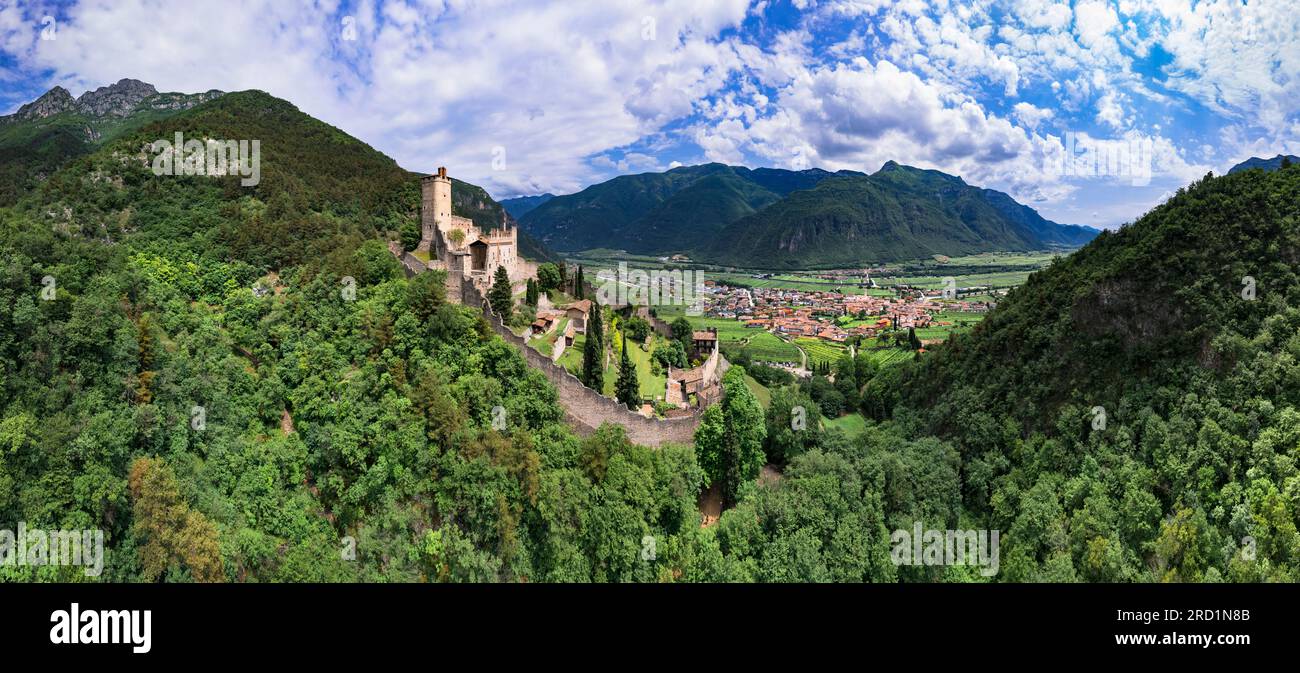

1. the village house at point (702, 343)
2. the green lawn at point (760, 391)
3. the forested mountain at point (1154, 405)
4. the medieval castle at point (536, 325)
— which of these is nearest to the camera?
the forested mountain at point (1154, 405)

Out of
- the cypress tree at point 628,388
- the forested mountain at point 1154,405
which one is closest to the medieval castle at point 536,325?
the cypress tree at point 628,388

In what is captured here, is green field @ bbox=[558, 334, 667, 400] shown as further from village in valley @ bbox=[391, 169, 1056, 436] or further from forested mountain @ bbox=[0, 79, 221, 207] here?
forested mountain @ bbox=[0, 79, 221, 207]

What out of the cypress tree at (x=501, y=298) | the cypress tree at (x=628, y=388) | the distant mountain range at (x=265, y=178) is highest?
the distant mountain range at (x=265, y=178)

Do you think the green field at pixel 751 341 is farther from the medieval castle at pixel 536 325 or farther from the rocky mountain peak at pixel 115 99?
the rocky mountain peak at pixel 115 99

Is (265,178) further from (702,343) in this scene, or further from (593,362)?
(702,343)

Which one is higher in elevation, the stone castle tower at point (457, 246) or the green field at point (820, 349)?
the stone castle tower at point (457, 246)

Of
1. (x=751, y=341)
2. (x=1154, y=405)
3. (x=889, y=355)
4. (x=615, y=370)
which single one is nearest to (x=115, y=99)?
(x=751, y=341)

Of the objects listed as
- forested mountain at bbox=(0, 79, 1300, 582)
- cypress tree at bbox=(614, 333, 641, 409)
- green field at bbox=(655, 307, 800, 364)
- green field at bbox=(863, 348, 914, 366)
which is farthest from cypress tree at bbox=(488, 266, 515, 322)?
green field at bbox=(863, 348, 914, 366)
